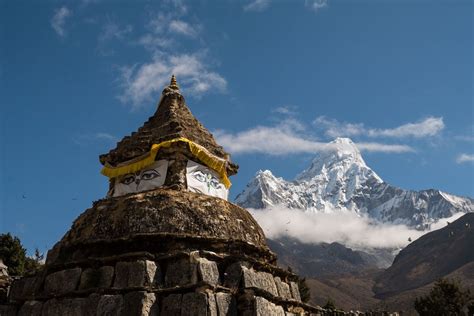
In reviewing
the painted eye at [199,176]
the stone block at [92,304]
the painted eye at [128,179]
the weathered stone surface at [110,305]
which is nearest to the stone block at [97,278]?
the stone block at [92,304]

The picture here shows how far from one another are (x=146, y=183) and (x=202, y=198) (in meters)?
1.99

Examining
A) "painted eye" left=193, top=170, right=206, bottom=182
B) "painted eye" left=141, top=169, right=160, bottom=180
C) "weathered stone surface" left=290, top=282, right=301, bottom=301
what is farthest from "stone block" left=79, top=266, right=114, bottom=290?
"weathered stone surface" left=290, top=282, right=301, bottom=301

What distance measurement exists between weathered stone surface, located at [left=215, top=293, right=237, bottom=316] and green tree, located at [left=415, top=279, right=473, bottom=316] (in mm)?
41133

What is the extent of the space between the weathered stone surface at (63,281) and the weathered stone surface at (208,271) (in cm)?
284

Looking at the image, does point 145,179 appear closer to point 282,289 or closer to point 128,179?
point 128,179

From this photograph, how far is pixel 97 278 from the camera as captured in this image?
12516 millimetres

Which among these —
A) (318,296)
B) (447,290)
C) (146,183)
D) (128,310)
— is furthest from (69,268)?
(318,296)

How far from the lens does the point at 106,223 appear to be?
1373cm

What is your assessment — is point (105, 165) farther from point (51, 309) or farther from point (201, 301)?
point (201, 301)

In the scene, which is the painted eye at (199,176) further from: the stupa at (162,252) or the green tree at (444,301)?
the green tree at (444,301)

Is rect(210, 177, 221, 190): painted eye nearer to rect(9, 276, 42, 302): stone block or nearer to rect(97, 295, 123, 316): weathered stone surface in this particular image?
rect(97, 295, 123, 316): weathered stone surface

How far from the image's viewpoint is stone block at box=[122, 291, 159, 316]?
11.5 m

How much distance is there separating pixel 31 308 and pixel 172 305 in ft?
11.7

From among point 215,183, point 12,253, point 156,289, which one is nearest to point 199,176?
point 215,183
